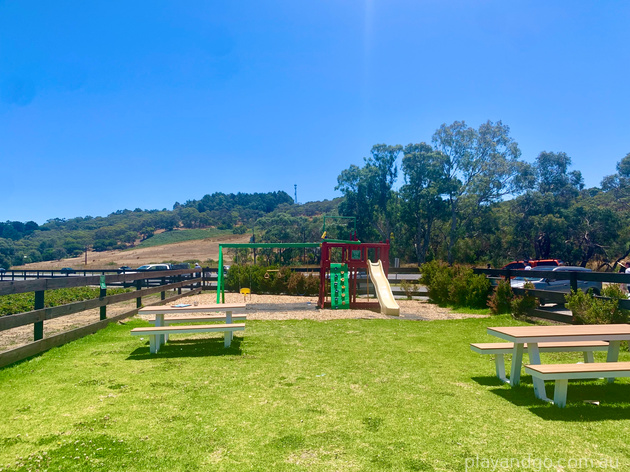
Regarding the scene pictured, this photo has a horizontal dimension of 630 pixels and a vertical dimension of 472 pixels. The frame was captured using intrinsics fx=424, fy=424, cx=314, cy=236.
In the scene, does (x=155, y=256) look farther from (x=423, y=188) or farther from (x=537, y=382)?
(x=537, y=382)

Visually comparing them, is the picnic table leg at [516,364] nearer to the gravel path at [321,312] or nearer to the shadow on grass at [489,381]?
the shadow on grass at [489,381]

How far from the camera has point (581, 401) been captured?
14.1ft

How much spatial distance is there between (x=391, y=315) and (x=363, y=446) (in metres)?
8.45

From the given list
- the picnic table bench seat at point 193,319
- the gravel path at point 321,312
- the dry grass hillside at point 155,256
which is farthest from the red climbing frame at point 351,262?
the dry grass hillside at point 155,256

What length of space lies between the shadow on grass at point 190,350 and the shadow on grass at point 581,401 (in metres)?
4.04

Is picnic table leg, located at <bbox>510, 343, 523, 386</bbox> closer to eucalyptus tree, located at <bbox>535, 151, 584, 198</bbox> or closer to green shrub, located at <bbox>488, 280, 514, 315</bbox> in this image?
green shrub, located at <bbox>488, 280, 514, 315</bbox>

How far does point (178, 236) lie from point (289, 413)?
102 metres

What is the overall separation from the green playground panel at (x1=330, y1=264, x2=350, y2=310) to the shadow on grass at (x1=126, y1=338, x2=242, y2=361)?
5861 mm

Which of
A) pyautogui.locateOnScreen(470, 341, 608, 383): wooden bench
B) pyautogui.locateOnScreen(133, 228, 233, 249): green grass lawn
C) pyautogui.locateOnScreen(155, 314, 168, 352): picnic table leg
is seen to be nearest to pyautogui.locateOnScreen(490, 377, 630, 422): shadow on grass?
pyautogui.locateOnScreen(470, 341, 608, 383): wooden bench

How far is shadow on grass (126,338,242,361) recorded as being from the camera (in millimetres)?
6617

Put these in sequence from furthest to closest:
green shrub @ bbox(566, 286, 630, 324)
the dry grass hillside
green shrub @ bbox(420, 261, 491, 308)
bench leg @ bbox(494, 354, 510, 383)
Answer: the dry grass hillside
green shrub @ bbox(420, 261, 491, 308)
green shrub @ bbox(566, 286, 630, 324)
bench leg @ bbox(494, 354, 510, 383)

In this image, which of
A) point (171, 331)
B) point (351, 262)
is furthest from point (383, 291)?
point (171, 331)

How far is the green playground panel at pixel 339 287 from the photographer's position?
1331cm

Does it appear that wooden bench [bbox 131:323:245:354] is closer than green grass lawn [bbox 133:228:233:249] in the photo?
Yes
